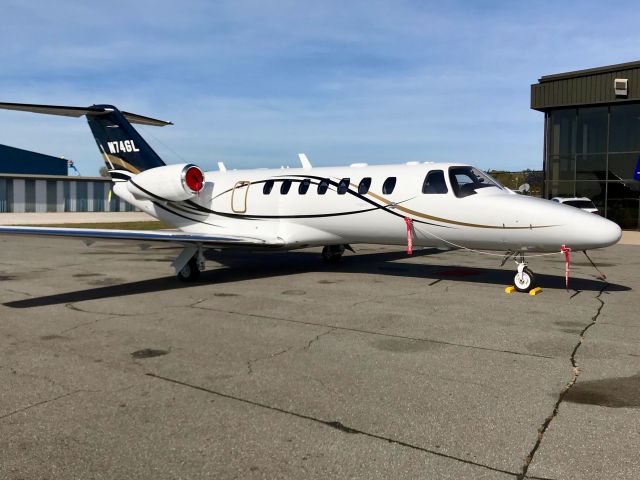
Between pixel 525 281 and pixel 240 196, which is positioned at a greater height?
pixel 240 196

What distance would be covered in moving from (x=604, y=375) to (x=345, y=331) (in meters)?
2.94

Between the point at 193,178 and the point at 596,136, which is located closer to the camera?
the point at 193,178

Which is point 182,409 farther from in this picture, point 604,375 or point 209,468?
point 604,375

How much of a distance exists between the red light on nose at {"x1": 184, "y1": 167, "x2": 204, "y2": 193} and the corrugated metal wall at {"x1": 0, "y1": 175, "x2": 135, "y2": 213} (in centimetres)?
4068

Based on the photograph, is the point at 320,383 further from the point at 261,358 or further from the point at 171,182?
the point at 171,182

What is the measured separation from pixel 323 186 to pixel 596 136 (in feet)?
77.6

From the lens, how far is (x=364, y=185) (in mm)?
11359

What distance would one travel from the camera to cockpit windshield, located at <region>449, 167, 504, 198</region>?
32.7 feet

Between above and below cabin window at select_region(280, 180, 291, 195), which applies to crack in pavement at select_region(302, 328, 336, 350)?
below

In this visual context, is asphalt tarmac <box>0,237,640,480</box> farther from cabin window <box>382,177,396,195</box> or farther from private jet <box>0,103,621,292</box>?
cabin window <box>382,177,396,195</box>

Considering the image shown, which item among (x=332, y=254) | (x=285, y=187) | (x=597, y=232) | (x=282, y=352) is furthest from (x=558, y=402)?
(x=332, y=254)

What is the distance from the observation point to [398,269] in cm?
1308

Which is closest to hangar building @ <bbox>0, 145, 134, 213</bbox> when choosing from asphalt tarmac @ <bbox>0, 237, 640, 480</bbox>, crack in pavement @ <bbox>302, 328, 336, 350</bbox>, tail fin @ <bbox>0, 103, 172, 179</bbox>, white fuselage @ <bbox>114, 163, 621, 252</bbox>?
tail fin @ <bbox>0, 103, 172, 179</bbox>

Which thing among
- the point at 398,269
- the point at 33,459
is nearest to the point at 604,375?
the point at 33,459
